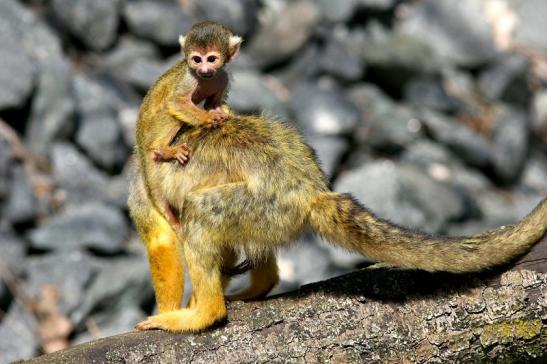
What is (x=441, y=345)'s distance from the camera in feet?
18.8

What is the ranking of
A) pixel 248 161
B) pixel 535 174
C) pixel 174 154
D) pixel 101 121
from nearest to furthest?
pixel 248 161 → pixel 174 154 → pixel 101 121 → pixel 535 174

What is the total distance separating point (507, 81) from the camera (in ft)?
57.9

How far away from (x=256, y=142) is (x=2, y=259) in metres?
7.44

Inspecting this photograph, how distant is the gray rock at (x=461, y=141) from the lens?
16.7m

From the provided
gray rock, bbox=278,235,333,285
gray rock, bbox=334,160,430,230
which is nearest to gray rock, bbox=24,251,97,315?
gray rock, bbox=278,235,333,285

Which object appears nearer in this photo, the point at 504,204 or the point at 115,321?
the point at 115,321

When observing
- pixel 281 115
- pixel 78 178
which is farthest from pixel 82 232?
pixel 281 115

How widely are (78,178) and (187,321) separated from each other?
849cm

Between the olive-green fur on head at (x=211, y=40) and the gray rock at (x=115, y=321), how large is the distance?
592 cm

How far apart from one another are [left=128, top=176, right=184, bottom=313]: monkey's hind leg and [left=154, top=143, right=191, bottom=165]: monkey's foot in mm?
408

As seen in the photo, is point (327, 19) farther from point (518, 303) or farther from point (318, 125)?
point (518, 303)

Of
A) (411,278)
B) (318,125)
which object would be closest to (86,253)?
(318,125)

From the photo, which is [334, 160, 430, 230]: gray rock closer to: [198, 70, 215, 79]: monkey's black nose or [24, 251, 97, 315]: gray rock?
[24, 251, 97, 315]: gray rock

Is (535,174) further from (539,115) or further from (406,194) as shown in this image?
(406,194)
